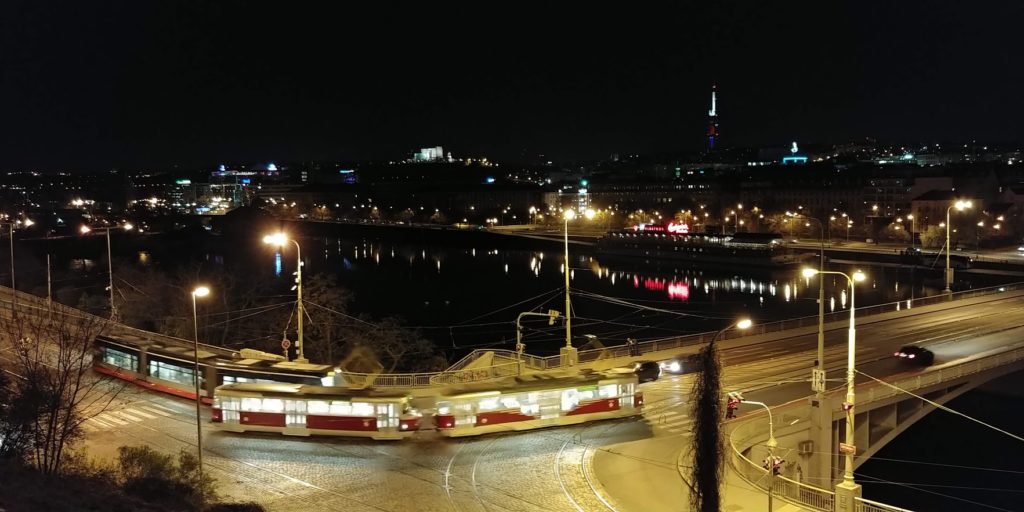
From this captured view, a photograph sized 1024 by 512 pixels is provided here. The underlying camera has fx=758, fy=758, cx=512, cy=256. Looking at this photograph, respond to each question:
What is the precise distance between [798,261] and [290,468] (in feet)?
153

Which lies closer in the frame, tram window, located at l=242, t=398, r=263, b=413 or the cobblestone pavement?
the cobblestone pavement

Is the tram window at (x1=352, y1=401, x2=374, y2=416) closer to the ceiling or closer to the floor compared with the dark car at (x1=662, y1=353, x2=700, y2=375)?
Result: closer to the ceiling

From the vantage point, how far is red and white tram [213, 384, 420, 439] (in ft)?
41.6

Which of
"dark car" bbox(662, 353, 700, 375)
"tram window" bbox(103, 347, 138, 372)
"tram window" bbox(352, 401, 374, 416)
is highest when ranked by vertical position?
"tram window" bbox(103, 347, 138, 372)

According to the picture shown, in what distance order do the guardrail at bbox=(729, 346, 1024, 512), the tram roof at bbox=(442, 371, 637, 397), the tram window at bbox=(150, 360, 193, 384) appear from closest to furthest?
the guardrail at bbox=(729, 346, 1024, 512) → the tram roof at bbox=(442, 371, 637, 397) → the tram window at bbox=(150, 360, 193, 384)

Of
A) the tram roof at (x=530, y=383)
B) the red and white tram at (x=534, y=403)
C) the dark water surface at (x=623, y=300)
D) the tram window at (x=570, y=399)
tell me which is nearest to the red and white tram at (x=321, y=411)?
the red and white tram at (x=534, y=403)

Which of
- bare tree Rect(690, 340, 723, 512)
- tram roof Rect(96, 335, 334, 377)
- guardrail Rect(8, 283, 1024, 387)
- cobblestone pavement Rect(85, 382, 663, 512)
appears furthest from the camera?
guardrail Rect(8, 283, 1024, 387)

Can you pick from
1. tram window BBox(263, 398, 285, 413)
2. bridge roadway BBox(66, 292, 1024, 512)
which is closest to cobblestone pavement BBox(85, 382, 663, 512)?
bridge roadway BBox(66, 292, 1024, 512)

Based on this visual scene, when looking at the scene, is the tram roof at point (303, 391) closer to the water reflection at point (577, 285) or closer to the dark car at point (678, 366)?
the dark car at point (678, 366)

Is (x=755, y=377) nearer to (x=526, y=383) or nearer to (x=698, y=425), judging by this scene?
(x=526, y=383)

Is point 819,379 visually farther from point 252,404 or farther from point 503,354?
point 503,354

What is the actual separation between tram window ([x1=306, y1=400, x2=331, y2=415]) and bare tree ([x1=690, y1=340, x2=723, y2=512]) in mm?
7029

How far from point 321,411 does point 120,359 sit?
682 cm

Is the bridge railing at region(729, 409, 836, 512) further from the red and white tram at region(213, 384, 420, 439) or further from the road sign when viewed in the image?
the red and white tram at region(213, 384, 420, 439)
